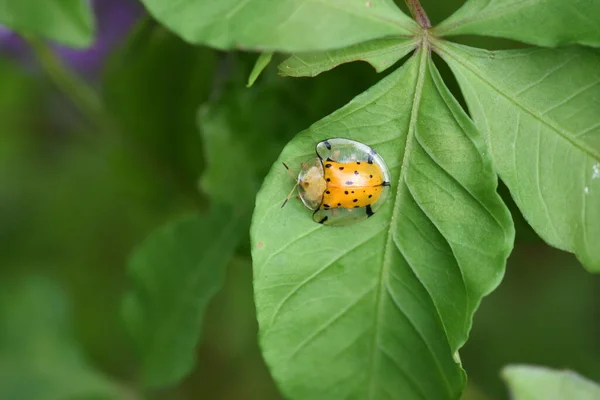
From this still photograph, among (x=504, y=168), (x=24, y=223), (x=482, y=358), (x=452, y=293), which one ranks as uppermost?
(x=504, y=168)

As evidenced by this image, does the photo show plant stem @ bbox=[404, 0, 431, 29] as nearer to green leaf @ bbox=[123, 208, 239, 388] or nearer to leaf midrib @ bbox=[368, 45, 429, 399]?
leaf midrib @ bbox=[368, 45, 429, 399]

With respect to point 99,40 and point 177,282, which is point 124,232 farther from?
point 177,282

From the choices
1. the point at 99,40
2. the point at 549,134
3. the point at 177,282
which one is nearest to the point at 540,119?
the point at 549,134

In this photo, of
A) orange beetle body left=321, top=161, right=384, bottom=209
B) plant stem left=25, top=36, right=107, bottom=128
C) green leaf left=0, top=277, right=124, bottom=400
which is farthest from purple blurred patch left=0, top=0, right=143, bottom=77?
orange beetle body left=321, top=161, right=384, bottom=209

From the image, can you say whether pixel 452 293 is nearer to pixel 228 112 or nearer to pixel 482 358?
pixel 228 112

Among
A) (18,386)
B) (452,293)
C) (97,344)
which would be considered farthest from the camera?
(97,344)

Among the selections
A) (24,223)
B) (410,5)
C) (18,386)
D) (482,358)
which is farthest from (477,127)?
(24,223)

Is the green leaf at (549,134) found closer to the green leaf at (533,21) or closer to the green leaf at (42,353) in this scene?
the green leaf at (533,21)
